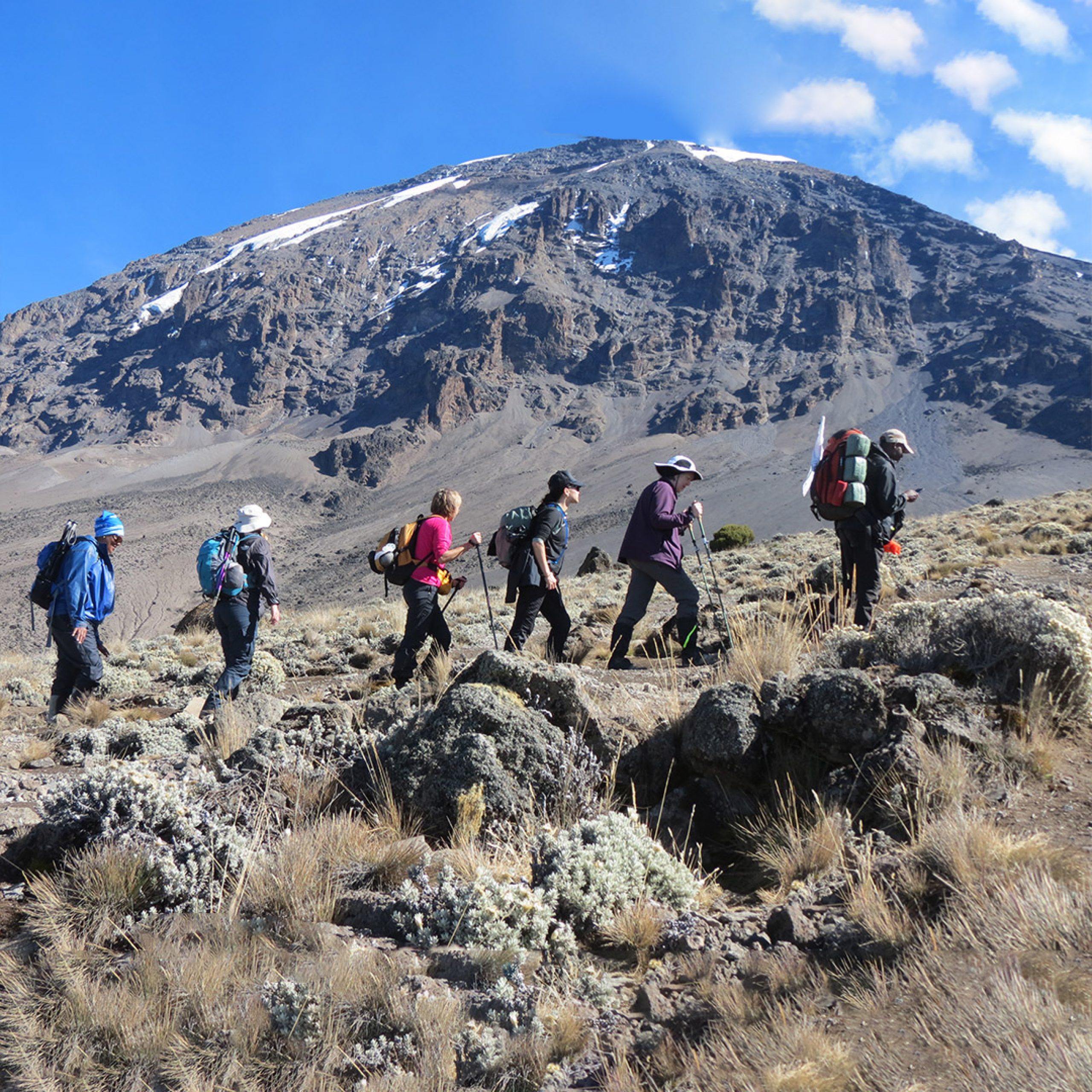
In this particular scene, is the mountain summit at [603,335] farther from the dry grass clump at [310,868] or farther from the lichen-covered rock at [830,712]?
the dry grass clump at [310,868]

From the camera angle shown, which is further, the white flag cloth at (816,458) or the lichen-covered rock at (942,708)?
the white flag cloth at (816,458)

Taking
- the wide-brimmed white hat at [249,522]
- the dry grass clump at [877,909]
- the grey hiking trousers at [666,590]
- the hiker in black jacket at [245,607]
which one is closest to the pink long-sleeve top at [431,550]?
the hiker in black jacket at [245,607]

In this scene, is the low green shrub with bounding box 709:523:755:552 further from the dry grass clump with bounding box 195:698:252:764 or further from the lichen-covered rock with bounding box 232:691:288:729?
the dry grass clump with bounding box 195:698:252:764

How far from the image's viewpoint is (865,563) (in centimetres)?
632

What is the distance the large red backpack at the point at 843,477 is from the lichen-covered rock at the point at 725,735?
296 centimetres

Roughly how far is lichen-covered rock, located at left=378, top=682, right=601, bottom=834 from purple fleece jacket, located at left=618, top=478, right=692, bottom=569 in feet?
8.63

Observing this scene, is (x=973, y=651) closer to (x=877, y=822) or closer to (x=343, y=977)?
(x=877, y=822)

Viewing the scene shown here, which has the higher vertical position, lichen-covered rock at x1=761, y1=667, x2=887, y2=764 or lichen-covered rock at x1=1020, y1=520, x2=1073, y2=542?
→ lichen-covered rock at x1=761, y1=667, x2=887, y2=764

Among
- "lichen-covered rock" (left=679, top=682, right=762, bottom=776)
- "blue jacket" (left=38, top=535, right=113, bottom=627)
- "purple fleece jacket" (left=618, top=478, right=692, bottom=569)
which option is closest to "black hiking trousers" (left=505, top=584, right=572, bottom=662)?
"purple fleece jacket" (left=618, top=478, right=692, bottom=569)

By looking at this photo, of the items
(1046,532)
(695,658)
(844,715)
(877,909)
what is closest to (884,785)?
→ (844,715)

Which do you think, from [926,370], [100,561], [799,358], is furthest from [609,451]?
[100,561]

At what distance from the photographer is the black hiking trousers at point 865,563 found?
6.26 meters

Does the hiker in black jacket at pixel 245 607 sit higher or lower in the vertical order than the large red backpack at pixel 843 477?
lower

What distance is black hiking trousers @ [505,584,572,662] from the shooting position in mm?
6285
